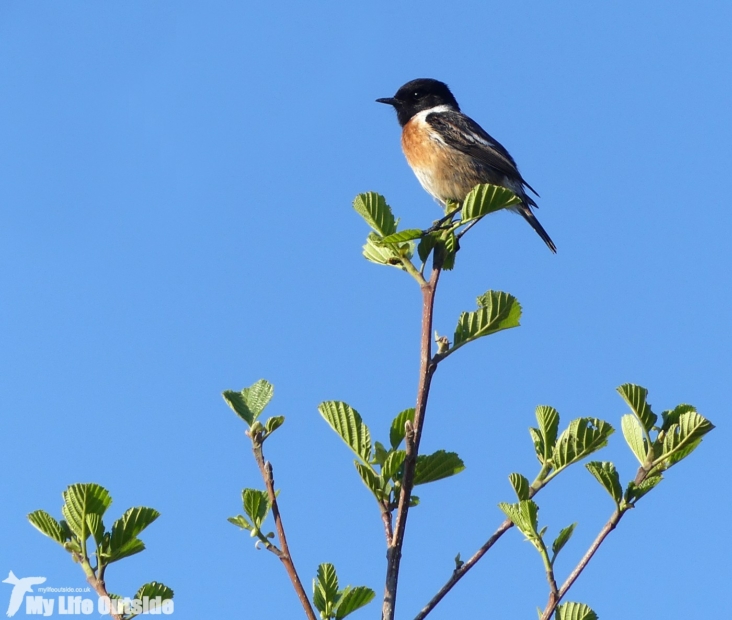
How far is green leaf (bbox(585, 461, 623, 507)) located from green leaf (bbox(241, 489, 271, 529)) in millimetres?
736

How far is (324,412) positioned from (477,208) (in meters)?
0.72

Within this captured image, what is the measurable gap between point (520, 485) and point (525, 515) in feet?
0.33

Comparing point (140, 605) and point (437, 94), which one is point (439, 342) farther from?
point (437, 94)

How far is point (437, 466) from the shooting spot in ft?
6.35

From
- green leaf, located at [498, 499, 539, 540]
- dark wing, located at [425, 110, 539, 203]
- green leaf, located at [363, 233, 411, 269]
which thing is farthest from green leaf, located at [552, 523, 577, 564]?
dark wing, located at [425, 110, 539, 203]

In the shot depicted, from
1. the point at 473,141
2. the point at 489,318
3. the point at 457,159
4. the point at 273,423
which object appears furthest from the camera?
the point at 473,141

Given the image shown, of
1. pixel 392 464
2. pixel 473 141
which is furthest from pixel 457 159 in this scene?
pixel 392 464

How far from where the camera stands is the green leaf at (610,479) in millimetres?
1805

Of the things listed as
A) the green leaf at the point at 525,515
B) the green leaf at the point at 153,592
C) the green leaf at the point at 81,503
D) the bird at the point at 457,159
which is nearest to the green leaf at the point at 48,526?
the green leaf at the point at 81,503

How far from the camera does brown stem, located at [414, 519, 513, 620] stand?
1.57 metres

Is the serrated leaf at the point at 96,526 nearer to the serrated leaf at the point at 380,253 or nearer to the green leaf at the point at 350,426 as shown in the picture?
the green leaf at the point at 350,426

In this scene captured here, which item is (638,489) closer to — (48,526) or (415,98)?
(48,526)

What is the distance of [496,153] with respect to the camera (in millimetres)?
7762

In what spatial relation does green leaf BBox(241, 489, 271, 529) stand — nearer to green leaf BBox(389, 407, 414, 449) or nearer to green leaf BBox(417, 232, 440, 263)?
green leaf BBox(389, 407, 414, 449)
